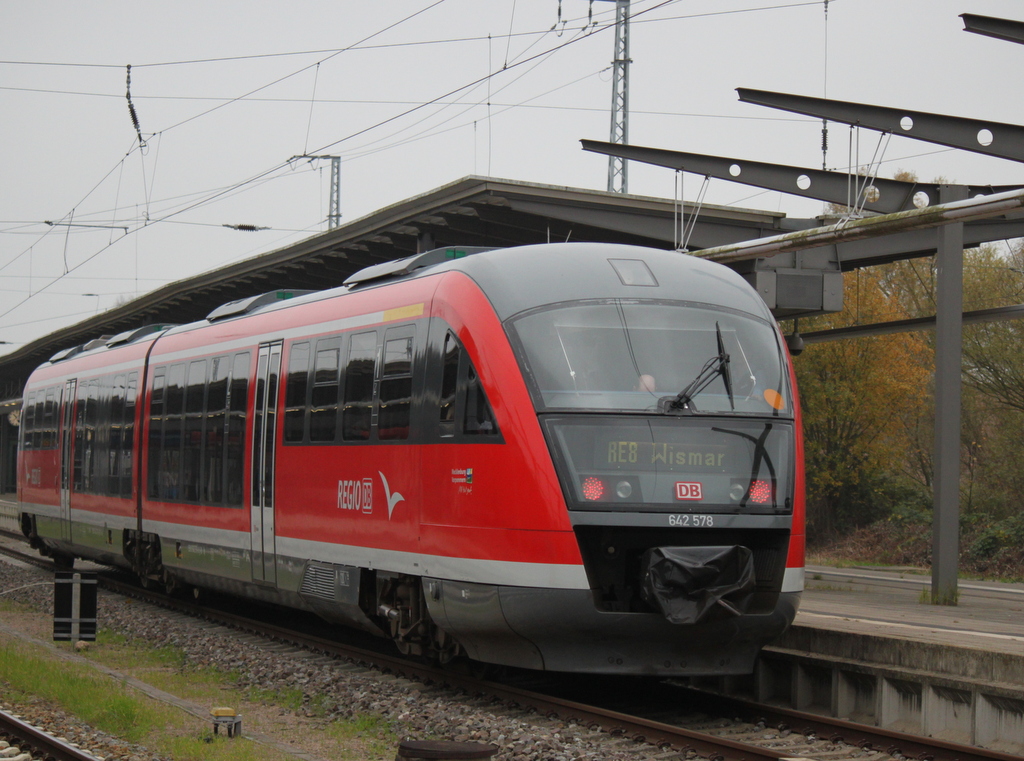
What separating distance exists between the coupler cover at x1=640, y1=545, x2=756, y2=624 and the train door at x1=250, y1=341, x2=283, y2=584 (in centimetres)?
530

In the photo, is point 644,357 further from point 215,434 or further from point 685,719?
point 215,434

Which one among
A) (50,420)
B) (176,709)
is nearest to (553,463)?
(176,709)

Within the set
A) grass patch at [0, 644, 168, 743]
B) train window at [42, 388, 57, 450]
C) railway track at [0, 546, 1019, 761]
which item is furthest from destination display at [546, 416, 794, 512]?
train window at [42, 388, 57, 450]

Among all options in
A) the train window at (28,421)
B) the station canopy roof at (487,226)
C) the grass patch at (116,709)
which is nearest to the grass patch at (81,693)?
the grass patch at (116,709)

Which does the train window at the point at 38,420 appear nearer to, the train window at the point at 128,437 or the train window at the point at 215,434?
the train window at the point at 128,437

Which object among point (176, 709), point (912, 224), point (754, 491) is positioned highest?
point (912, 224)

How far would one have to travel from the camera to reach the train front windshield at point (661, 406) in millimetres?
8727

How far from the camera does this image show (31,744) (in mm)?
8258

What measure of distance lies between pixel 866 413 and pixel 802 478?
29135mm

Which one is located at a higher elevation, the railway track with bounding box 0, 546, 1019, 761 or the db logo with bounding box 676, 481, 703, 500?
the db logo with bounding box 676, 481, 703, 500

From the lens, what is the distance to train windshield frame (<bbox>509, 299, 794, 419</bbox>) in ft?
29.4

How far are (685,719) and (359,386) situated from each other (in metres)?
4.08

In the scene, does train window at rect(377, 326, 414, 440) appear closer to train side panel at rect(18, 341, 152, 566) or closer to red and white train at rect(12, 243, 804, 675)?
red and white train at rect(12, 243, 804, 675)

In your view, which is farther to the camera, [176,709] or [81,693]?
[81,693]
